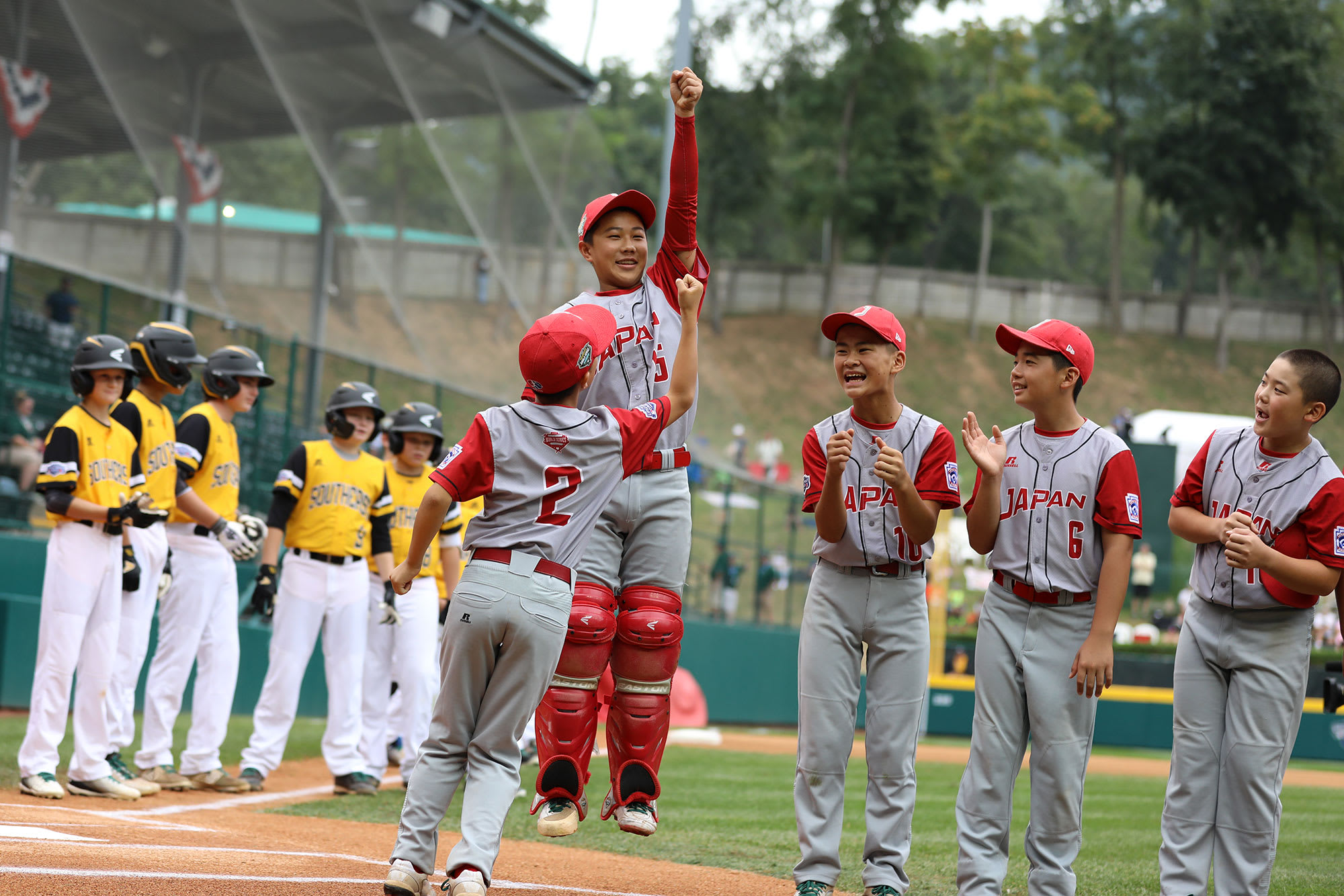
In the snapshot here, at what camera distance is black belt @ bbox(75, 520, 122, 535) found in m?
6.79

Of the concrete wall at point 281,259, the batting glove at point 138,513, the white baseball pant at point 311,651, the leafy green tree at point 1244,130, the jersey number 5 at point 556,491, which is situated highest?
the leafy green tree at point 1244,130

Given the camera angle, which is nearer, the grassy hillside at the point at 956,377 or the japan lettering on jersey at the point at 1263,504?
the japan lettering on jersey at the point at 1263,504

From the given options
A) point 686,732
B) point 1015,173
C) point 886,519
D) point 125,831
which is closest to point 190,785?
point 125,831

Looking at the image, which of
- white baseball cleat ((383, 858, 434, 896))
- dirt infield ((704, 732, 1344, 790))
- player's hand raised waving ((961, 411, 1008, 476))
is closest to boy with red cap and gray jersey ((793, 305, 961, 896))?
player's hand raised waving ((961, 411, 1008, 476))

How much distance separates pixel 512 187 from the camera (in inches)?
715

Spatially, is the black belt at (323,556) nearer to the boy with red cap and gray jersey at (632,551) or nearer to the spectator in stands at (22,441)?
the boy with red cap and gray jersey at (632,551)

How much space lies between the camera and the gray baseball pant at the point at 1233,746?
4.45 meters

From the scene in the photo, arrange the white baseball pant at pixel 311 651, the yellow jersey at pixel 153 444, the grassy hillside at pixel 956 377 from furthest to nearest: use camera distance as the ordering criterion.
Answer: the grassy hillside at pixel 956 377, the white baseball pant at pixel 311 651, the yellow jersey at pixel 153 444

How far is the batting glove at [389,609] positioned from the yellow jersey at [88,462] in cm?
194

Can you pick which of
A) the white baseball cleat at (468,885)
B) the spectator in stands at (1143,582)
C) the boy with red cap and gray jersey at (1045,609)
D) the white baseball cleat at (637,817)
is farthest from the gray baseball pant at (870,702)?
the spectator in stands at (1143,582)

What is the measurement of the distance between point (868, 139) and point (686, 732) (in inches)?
1488

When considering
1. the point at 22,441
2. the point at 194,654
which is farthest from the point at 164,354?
the point at 22,441

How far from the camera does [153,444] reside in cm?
734

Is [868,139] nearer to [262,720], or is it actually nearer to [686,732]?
[686,732]
